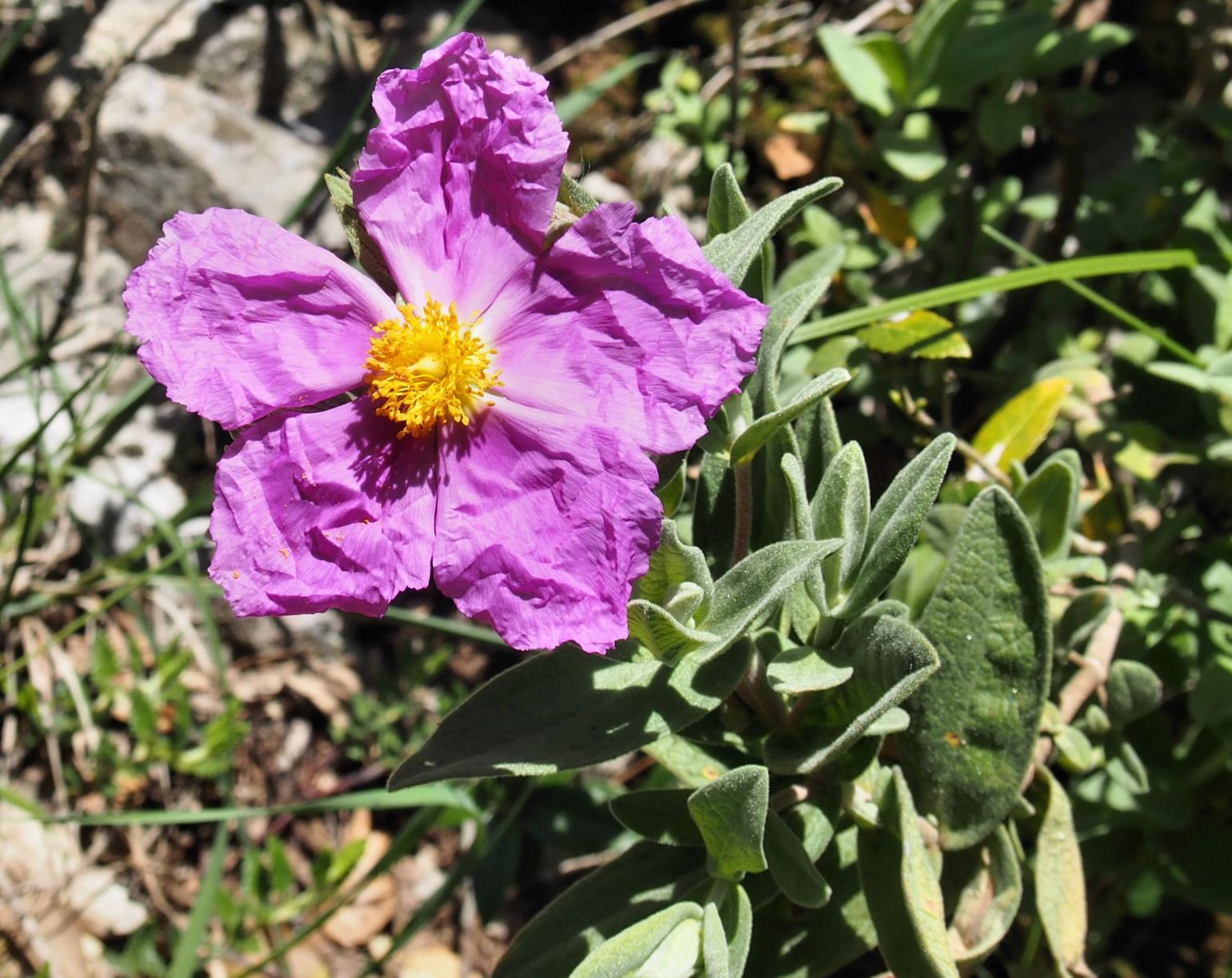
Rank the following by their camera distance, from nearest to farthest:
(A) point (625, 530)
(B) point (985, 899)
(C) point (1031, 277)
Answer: (A) point (625, 530) → (B) point (985, 899) → (C) point (1031, 277)

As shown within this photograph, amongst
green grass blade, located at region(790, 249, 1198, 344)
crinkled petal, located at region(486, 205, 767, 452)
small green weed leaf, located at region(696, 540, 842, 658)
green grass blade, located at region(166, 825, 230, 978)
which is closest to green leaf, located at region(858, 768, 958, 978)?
small green weed leaf, located at region(696, 540, 842, 658)

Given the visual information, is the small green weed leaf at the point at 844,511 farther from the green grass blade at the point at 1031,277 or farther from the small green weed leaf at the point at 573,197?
the green grass blade at the point at 1031,277

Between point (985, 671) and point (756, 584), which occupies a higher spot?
point (756, 584)

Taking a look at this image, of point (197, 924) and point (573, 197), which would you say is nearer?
point (573, 197)

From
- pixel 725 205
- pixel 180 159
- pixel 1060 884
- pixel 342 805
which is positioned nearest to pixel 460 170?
pixel 725 205

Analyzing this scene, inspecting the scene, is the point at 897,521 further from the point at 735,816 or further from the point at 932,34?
the point at 932,34

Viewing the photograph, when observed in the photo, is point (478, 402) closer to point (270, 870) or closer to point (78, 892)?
point (270, 870)

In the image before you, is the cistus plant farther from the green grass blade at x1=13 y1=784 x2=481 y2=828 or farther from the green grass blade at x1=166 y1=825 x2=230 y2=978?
the green grass blade at x1=166 y1=825 x2=230 y2=978
